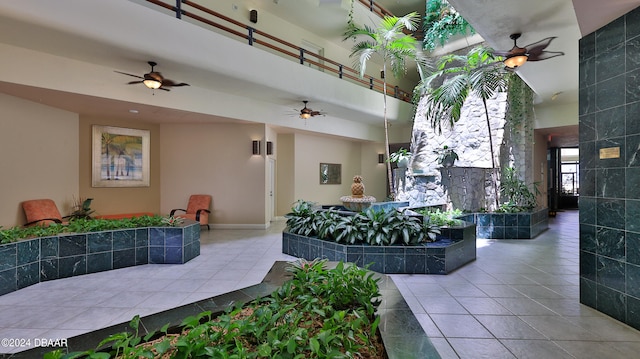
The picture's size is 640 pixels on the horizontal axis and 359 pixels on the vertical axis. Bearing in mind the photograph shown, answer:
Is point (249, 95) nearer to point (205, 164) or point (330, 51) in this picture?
point (205, 164)

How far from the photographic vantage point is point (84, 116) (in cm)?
642

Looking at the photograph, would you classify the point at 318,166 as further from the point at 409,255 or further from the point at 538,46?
the point at 538,46

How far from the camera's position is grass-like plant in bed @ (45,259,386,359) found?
1134mm

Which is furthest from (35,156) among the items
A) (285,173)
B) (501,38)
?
(501,38)

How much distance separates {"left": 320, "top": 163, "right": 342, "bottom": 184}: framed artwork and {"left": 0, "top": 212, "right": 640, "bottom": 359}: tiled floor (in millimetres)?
5202

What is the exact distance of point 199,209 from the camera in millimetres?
7184

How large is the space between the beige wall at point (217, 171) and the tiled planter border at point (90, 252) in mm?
2585

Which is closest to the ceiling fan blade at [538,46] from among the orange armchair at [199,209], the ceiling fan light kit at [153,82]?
the ceiling fan light kit at [153,82]

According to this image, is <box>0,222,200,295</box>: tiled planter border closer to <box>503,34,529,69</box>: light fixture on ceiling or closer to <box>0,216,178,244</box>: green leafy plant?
<box>0,216,178,244</box>: green leafy plant

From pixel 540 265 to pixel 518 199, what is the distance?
3.31 m

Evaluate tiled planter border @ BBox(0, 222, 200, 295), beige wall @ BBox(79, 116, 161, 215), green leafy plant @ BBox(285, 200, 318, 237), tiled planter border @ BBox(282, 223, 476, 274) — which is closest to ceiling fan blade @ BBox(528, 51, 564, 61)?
tiled planter border @ BBox(282, 223, 476, 274)

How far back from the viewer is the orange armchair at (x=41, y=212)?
513 cm

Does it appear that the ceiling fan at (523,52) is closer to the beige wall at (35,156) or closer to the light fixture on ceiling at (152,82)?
the light fixture on ceiling at (152,82)

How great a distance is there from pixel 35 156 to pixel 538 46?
8708 millimetres
